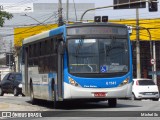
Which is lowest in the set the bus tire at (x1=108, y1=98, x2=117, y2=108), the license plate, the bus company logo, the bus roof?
the bus tire at (x1=108, y1=98, x2=117, y2=108)

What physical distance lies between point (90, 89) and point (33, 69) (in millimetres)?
5581

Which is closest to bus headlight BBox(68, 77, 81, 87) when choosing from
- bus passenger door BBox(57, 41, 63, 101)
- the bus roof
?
bus passenger door BBox(57, 41, 63, 101)

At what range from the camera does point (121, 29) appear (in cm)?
2028

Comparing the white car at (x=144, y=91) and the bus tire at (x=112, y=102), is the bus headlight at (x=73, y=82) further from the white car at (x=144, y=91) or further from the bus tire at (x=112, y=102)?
the white car at (x=144, y=91)

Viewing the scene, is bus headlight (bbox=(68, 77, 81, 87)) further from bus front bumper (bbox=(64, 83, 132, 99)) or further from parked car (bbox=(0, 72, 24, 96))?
parked car (bbox=(0, 72, 24, 96))

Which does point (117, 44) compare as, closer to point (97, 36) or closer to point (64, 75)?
point (97, 36)

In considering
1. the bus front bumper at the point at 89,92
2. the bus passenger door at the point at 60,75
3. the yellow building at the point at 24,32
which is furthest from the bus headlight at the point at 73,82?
the yellow building at the point at 24,32

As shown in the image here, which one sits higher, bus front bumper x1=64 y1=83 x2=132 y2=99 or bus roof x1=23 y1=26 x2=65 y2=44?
bus roof x1=23 y1=26 x2=65 y2=44

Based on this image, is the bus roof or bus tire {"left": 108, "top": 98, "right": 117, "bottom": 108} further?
bus tire {"left": 108, "top": 98, "right": 117, "bottom": 108}

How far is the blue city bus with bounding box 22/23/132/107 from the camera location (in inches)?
762

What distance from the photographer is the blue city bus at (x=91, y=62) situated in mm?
19344

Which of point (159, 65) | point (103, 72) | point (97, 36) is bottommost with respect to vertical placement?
point (159, 65)

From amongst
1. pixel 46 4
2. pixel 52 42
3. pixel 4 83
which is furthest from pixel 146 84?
pixel 46 4

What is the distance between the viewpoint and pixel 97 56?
19531 mm
